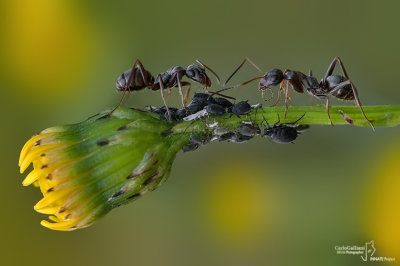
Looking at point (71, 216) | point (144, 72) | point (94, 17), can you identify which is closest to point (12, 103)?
point (94, 17)

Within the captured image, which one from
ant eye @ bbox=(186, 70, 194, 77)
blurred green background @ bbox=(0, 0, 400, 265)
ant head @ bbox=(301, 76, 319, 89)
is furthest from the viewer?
blurred green background @ bbox=(0, 0, 400, 265)

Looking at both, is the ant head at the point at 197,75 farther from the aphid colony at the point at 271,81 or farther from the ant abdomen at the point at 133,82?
the ant abdomen at the point at 133,82

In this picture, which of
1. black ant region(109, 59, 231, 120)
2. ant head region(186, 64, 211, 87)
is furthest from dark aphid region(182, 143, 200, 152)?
ant head region(186, 64, 211, 87)

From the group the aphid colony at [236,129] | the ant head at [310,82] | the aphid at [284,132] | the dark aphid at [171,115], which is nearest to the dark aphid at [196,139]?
the aphid colony at [236,129]

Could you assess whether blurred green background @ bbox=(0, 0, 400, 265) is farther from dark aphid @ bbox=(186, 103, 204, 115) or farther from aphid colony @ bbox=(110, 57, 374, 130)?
dark aphid @ bbox=(186, 103, 204, 115)

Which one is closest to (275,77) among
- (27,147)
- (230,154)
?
(27,147)

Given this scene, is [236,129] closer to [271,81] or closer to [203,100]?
[203,100]

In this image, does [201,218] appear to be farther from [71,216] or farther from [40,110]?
[71,216]
